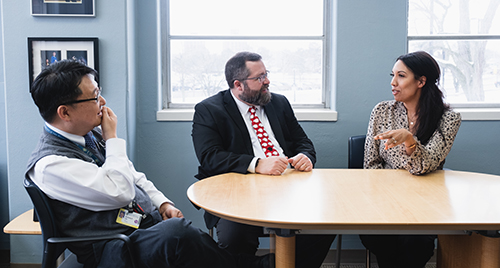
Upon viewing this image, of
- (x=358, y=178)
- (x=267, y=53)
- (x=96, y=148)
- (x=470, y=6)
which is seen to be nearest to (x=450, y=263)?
(x=358, y=178)

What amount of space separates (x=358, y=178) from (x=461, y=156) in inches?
58.0

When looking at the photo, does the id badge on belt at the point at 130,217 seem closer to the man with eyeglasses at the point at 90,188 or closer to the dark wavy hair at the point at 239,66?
the man with eyeglasses at the point at 90,188

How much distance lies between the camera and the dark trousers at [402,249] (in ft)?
7.03

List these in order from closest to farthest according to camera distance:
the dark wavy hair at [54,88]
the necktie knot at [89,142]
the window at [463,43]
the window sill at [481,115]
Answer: the dark wavy hair at [54,88]
the necktie knot at [89,142]
the window sill at [481,115]
the window at [463,43]

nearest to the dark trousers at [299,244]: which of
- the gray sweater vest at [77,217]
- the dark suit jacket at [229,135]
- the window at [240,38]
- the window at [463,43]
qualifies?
the dark suit jacket at [229,135]

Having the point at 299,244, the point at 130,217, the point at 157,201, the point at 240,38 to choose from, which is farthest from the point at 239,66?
the point at 130,217

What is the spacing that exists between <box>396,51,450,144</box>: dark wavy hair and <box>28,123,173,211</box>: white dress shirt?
175 cm

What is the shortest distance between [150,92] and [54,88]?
1441 mm

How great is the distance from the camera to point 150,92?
3041mm

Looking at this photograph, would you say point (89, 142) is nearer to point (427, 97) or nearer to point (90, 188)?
point (90, 188)

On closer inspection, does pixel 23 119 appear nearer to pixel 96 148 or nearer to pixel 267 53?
pixel 96 148

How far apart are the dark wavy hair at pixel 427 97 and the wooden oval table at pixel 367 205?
354mm

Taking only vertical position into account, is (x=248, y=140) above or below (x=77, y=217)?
above

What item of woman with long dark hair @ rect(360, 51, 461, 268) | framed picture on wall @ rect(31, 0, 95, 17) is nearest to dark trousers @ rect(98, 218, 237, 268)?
woman with long dark hair @ rect(360, 51, 461, 268)
